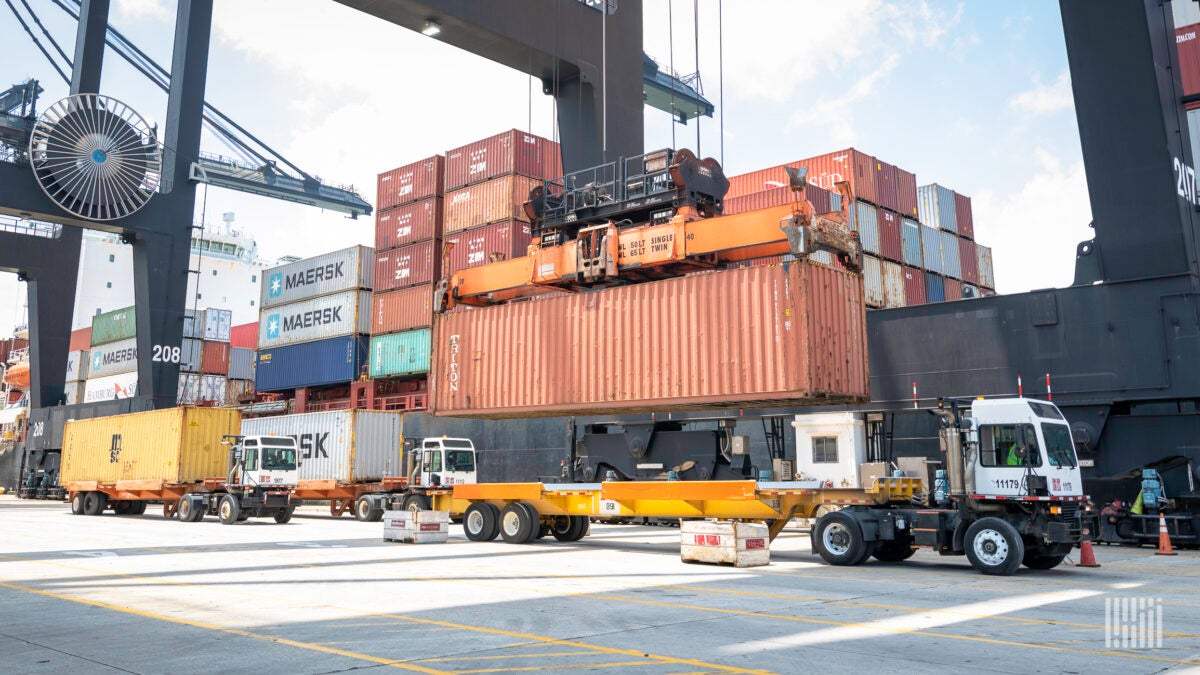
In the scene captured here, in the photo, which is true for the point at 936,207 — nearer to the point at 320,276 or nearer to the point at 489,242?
the point at 489,242

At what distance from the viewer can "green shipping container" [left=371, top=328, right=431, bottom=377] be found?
32062 millimetres

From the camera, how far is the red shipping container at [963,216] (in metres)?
34.8

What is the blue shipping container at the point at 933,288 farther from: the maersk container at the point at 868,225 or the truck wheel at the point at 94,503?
the truck wheel at the point at 94,503

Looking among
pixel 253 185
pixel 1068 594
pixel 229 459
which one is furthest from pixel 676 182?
pixel 253 185

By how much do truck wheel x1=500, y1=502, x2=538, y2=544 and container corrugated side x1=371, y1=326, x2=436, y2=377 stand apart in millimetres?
14833

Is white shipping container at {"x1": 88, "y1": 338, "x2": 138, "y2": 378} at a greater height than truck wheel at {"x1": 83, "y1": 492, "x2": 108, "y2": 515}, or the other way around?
white shipping container at {"x1": 88, "y1": 338, "x2": 138, "y2": 378}

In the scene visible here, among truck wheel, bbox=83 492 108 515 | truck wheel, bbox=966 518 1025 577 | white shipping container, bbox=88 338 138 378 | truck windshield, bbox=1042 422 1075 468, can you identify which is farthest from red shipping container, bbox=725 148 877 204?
white shipping container, bbox=88 338 138 378

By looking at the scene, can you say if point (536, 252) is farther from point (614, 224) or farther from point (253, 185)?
point (253, 185)

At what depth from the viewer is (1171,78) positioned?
17.0 meters

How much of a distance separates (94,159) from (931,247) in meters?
31.6

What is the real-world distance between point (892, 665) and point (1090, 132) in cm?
1446

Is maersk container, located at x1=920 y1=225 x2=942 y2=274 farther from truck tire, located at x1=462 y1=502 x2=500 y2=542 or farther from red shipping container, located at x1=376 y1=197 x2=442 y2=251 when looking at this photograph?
truck tire, located at x1=462 y1=502 x2=500 y2=542

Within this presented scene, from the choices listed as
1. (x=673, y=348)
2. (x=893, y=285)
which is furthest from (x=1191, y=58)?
(x=673, y=348)

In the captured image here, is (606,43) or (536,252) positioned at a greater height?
(606,43)
